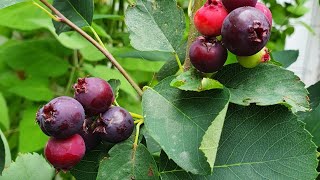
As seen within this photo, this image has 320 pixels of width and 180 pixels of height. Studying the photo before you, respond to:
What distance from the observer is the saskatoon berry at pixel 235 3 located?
0.41m

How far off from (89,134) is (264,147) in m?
0.15

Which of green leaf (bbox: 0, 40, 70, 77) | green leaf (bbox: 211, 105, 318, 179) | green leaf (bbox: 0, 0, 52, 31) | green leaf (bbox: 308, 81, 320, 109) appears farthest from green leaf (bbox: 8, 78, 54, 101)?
green leaf (bbox: 211, 105, 318, 179)

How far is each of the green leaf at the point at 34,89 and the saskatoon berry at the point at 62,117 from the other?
24.2 inches

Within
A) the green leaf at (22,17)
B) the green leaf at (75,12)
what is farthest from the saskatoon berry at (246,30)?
the green leaf at (22,17)

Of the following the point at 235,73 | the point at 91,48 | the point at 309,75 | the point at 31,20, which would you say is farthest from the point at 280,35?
the point at 309,75

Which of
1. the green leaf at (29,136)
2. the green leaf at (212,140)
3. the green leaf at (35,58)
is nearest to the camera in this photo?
the green leaf at (212,140)

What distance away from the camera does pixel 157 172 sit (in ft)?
1.44

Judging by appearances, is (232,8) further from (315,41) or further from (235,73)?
(315,41)

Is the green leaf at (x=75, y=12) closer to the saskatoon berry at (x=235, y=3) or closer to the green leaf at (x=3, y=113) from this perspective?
the saskatoon berry at (x=235, y=3)

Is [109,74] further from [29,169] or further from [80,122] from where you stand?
[80,122]

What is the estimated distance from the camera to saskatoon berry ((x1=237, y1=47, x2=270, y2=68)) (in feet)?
1.43

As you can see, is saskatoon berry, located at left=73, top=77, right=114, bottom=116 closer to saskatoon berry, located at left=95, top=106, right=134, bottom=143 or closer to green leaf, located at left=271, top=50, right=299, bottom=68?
saskatoon berry, located at left=95, top=106, right=134, bottom=143

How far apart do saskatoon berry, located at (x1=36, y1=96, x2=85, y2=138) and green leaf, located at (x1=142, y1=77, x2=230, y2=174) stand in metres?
0.06

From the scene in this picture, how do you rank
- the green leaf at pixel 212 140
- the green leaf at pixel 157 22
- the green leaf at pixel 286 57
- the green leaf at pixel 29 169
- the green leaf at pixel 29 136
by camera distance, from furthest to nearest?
1. the green leaf at pixel 29 136
2. the green leaf at pixel 286 57
3. the green leaf at pixel 29 169
4. the green leaf at pixel 157 22
5. the green leaf at pixel 212 140
